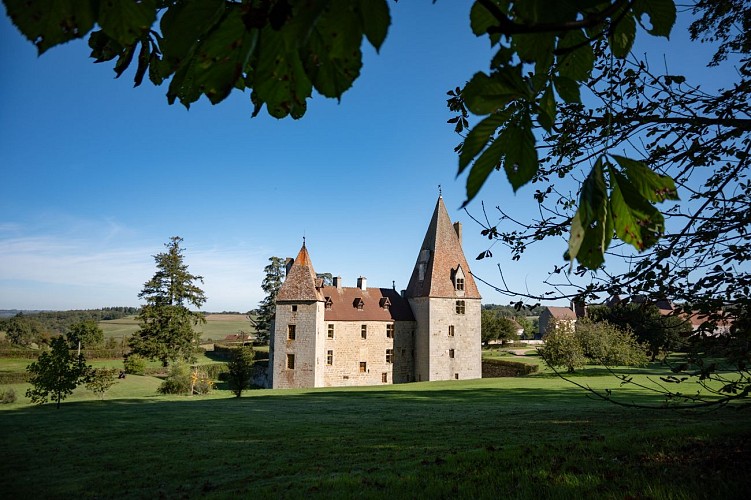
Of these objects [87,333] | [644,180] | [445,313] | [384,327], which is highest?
[644,180]

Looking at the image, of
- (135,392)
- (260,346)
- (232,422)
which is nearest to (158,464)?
(232,422)

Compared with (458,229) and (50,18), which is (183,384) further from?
(50,18)

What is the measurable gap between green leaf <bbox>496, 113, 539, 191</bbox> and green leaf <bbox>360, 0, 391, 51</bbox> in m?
0.44

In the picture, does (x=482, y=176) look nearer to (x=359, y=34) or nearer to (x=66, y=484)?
(x=359, y=34)

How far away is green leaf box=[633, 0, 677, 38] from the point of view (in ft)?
5.35

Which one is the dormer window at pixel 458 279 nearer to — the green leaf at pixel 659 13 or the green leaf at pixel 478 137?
the green leaf at pixel 659 13

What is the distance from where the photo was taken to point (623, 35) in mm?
1898

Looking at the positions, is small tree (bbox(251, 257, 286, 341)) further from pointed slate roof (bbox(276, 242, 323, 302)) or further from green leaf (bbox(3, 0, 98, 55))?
green leaf (bbox(3, 0, 98, 55))

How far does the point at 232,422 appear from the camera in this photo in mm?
15656

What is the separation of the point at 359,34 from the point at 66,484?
10136 mm

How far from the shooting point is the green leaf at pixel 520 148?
4.06ft

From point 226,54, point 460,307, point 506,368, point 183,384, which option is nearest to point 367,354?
point 460,307

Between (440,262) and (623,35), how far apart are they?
1529 inches

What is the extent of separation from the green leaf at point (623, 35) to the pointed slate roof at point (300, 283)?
118 feet
